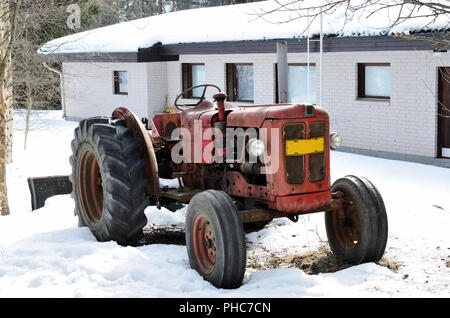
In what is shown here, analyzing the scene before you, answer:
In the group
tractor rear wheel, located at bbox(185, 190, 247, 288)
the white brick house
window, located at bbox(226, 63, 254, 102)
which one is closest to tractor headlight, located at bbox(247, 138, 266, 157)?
tractor rear wheel, located at bbox(185, 190, 247, 288)

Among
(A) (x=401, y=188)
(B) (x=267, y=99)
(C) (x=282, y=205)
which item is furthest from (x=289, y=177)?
(B) (x=267, y=99)

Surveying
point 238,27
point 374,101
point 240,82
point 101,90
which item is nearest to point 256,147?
point 374,101

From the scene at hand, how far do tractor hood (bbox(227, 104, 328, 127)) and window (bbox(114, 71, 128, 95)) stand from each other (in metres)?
16.4

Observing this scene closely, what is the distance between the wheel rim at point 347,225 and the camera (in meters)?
6.22

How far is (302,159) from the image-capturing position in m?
5.78

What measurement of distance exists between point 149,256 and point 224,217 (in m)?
1.11

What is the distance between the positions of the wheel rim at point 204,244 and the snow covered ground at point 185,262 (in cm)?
13

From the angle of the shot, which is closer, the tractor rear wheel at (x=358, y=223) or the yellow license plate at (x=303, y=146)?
the yellow license plate at (x=303, y=146)

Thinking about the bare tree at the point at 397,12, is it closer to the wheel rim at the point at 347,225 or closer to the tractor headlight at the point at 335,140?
the tractor headlight at the point at 335,140

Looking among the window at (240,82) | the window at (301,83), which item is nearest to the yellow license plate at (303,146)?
the window at (301,83)

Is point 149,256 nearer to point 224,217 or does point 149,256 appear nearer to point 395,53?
point 224,217

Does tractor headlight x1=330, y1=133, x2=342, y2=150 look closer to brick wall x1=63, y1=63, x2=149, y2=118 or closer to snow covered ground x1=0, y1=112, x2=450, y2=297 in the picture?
snow covered ground x1=0, y1=112, x2=450, y2=297

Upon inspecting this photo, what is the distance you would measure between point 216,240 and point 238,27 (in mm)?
12649

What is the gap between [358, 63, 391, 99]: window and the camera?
14356 mm
